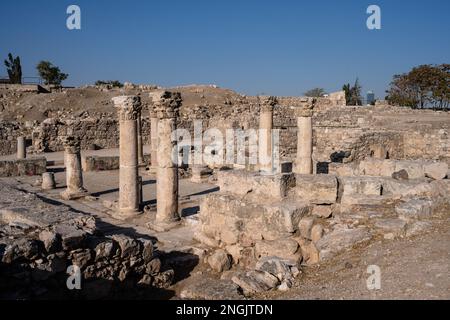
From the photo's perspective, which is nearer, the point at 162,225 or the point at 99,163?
the point at 162,225

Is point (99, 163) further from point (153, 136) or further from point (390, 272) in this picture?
point (390, 272)

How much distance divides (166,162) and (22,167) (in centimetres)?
1063

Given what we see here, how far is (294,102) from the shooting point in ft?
158

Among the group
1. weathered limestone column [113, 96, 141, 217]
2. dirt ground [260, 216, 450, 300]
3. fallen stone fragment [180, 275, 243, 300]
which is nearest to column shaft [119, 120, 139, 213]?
weathered limestone column [113, 96, 141, 217]

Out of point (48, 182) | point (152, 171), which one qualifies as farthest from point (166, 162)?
point (152, 171)

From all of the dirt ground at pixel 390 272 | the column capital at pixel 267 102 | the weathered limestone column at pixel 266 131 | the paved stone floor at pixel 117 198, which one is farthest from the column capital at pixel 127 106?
the dirt ground at pixel 390 272

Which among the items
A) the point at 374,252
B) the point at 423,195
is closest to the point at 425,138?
the point at 423,195

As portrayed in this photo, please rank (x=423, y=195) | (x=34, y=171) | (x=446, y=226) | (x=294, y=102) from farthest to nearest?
(x=294, y=102) < (x=34, y=171) < (x=423, y=195) < (x=446, y=226)

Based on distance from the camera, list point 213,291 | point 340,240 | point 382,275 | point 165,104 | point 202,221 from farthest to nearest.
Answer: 1. point 165,104
2. point 202,221
3. point 340,240
4. point 213,291
5. point 382,275

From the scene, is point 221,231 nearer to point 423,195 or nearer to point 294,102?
point 423,195

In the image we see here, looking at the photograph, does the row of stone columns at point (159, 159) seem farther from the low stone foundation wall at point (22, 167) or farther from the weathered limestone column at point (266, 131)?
the low stone foundation wall at point (22, 167)

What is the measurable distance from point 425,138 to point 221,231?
14.5 meters

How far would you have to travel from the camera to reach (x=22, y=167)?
17.7m

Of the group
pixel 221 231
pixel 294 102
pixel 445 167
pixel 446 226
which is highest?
pixel 294 102
